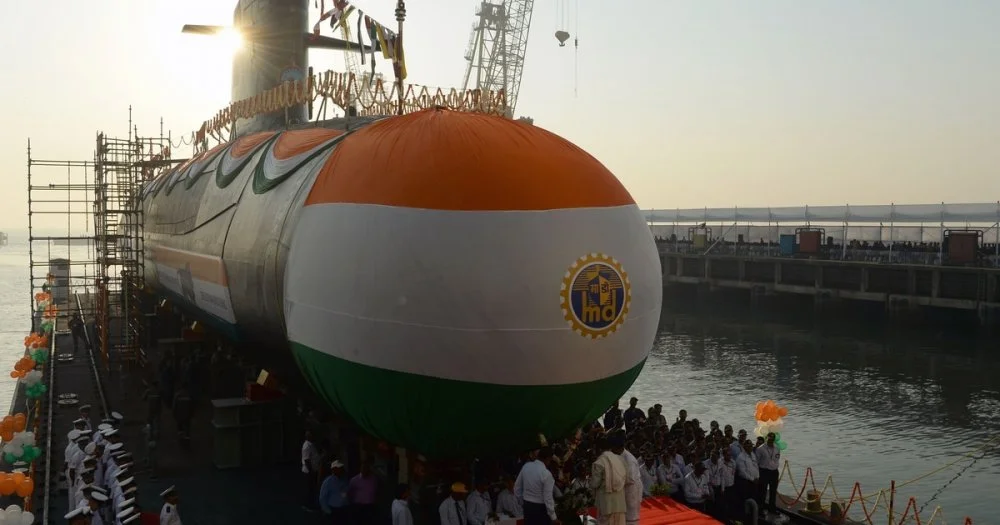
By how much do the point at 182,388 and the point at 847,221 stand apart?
211ft

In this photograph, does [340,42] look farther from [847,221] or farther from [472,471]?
[847,221]

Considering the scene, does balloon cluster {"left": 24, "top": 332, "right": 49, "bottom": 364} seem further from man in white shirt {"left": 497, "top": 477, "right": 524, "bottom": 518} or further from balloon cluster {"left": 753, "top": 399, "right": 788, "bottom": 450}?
balloon cluster {"left": 753, "top": 399, "right": 788, "bottom": 450}

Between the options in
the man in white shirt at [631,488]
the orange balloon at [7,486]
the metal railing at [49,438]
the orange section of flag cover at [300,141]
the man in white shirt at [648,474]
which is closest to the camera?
the man in white shirt at [631,488]

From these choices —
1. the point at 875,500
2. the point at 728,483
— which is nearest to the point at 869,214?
the point at 875,500

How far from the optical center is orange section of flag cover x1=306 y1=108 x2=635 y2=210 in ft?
28.2

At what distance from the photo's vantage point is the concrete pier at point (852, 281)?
154 ft

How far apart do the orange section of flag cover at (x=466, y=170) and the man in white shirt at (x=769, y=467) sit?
229 inches

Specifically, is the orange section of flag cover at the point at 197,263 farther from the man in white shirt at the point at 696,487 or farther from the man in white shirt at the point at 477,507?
the man in white shirt at the point at 696,487

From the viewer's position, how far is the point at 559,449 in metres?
10.8

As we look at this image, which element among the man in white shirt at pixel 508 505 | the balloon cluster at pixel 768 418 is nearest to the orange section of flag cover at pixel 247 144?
the man in white shirt at pixel 508 505

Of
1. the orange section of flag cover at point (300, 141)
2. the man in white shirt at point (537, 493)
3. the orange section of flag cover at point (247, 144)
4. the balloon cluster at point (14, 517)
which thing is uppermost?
the orange section of flag cover at point (247, 144)

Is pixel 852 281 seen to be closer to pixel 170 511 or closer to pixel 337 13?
pixel 337 13

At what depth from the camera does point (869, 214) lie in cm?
6856

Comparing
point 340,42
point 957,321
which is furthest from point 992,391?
point 340,42
